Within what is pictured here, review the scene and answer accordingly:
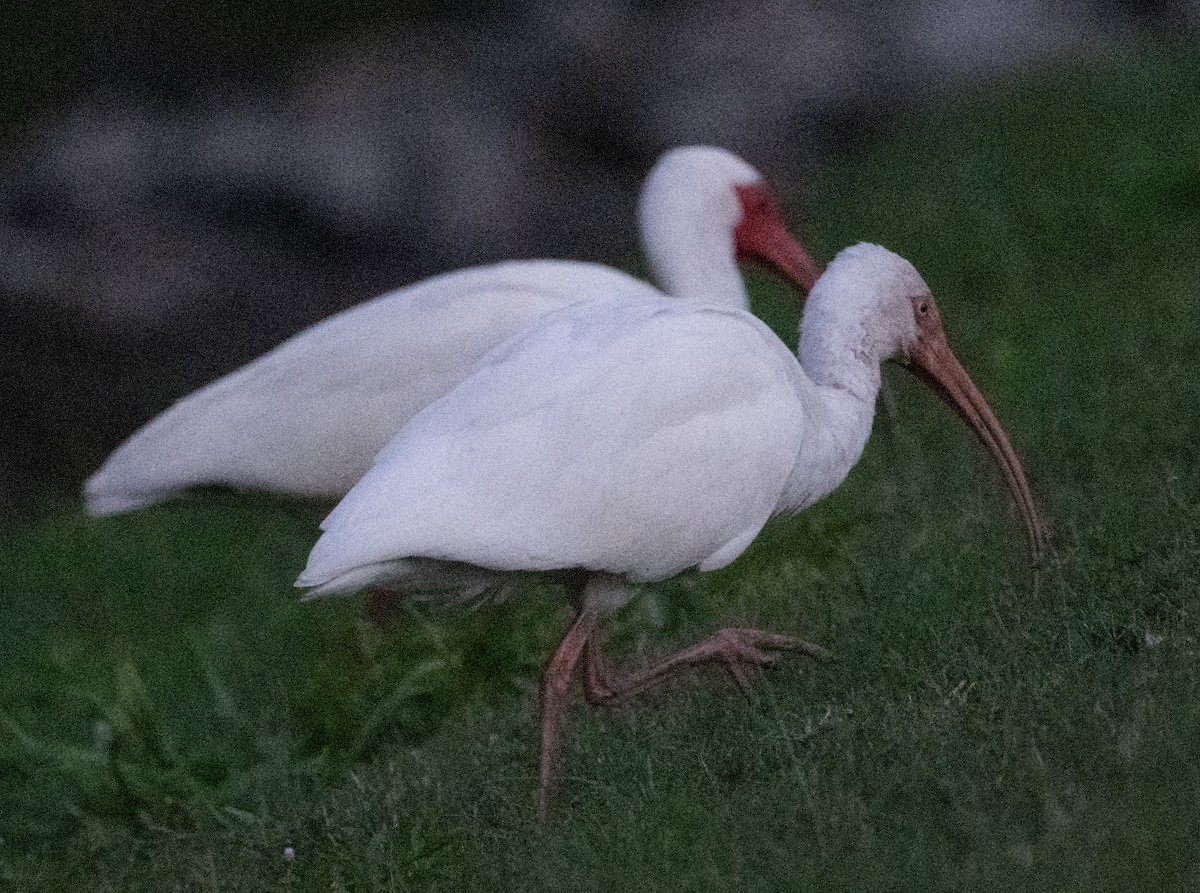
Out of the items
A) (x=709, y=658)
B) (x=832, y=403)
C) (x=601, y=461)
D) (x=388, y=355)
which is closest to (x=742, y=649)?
(x=709, y=658)

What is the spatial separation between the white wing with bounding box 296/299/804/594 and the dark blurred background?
31.3ft

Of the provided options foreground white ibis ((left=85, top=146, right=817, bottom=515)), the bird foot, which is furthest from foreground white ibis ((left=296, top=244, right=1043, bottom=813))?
foreground white ibis ((left=85, top=146, right=817, bottom=515))

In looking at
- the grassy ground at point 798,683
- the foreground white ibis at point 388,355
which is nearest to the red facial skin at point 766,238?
the foreground white ibis at point 388,355

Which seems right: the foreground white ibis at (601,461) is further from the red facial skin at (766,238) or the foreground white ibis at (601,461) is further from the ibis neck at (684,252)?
the red facial skin at (766,238)

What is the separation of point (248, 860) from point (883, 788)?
1.99 m

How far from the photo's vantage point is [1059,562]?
21.4 ft

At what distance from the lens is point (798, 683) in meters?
6.40

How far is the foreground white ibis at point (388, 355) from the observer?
345 inches

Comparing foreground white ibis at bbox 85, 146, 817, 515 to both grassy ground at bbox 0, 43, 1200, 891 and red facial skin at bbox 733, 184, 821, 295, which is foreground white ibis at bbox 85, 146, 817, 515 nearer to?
red facial skin at bbox 733, 184, 821, 295

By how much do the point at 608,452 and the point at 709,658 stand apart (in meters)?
0.92

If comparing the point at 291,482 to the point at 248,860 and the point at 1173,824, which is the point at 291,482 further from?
the point at 1173,824

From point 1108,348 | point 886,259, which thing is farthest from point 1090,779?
point 1108,348

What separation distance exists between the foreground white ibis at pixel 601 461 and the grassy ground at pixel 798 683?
446 mm

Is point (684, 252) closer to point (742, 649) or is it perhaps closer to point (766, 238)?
point (766, 238)
